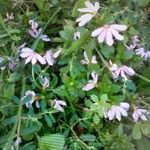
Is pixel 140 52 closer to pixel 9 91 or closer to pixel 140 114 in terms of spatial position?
pixel 140 114

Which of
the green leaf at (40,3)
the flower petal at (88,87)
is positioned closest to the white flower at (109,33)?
the flower petal at (88,87)

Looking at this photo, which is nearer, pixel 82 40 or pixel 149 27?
pixel 82 40

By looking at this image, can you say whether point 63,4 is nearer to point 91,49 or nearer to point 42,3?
point 42,3

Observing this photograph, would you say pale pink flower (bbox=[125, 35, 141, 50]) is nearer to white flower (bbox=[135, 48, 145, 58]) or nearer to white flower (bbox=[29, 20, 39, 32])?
white flower (bbox=[135, 48, 145, 58])

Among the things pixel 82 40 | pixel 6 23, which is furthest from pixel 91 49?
pixel 6 23

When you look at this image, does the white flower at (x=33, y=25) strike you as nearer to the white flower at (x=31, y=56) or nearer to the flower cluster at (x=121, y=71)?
the white flower at (x=31, y=56)

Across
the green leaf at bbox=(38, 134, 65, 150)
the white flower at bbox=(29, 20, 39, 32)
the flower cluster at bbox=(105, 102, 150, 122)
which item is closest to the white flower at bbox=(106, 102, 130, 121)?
the flower cluster at bbox=(105, 102, 150, 122)

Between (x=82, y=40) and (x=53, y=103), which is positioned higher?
(x=82, y=40)
